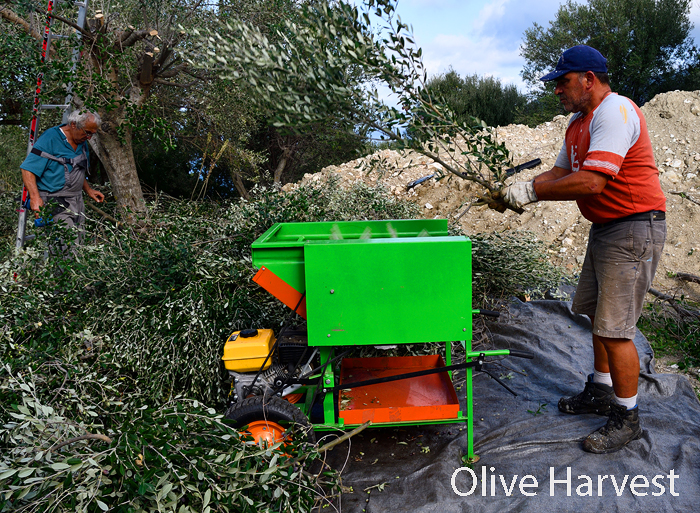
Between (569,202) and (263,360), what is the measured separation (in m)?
5.85

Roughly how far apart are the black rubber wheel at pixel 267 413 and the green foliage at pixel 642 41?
49.0 ft

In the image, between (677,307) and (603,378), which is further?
(677,307)

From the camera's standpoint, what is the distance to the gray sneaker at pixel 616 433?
2.88 metres

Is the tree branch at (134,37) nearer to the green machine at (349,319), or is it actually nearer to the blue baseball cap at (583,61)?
the green machine at (349,319)

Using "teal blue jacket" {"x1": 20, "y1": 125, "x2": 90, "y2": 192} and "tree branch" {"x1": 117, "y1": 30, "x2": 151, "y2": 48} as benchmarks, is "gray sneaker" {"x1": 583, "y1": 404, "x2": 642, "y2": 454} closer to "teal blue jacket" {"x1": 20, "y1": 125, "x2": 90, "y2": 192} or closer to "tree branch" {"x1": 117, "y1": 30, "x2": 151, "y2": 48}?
"teal blue jacket" {"x1": 20, "y1": 125, "x2": 90, "y2": 192}

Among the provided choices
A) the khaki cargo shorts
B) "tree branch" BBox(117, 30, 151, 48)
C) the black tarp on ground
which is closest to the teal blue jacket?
"tree branch" BBox(117, 30, 151, 48)

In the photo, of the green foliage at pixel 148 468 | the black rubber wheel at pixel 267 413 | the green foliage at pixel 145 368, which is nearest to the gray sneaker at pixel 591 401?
the green foliage at pixel 145 368

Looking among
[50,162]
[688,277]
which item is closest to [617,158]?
[688,277]

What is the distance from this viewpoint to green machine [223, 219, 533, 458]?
2.58 m

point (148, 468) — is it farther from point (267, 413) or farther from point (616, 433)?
point (616, 433)

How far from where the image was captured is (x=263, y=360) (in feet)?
9.56

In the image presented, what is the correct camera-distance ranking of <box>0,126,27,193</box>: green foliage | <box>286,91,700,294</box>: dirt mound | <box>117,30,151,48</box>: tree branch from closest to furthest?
1. <box>117,30,151,48</box>: tree branch
2. <box>286,91,700,294</box>: dirt mound
3. <box>0,126,27,193</box>: green foliage

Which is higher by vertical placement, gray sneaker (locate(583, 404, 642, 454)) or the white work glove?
the white work glove

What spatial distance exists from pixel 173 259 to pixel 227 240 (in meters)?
0.67
